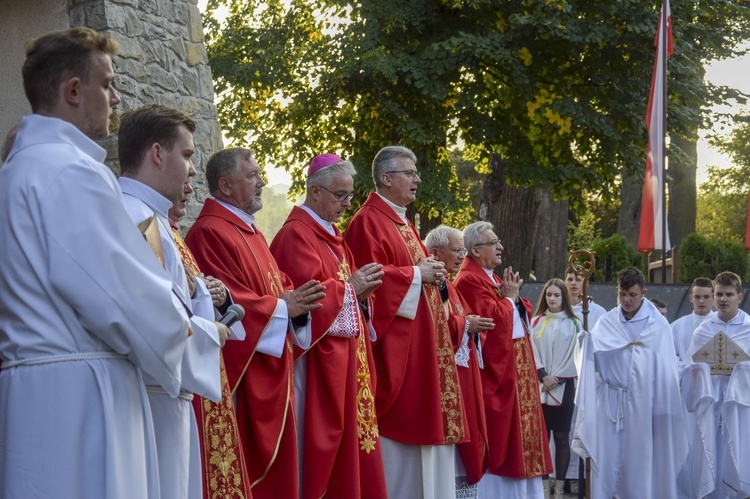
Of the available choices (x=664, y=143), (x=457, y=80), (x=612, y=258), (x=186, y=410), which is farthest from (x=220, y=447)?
(x=612, y=258)

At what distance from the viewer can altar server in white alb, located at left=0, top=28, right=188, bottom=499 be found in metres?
3.01

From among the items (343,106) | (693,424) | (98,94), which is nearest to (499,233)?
(343,106)

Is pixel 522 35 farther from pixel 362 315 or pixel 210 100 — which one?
pixel 362 315

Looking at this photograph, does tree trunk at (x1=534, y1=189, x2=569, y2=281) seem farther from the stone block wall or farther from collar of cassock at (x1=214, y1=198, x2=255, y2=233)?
collar of cassock at (x1=214, y1=198, x2=255, y2=233)

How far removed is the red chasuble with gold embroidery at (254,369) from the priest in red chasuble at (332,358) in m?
0.37

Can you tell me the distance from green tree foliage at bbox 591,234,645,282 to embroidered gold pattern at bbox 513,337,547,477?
1252 cm

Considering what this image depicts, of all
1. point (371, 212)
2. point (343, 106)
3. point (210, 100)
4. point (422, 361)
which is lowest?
point (422, 361)

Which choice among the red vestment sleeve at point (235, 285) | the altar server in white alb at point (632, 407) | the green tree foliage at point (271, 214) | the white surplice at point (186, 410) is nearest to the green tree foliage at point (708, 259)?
the altar server in white alb at point (632, 407)

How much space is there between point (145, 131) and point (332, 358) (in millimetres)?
2253

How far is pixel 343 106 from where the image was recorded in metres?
14.9

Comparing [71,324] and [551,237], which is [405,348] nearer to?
[71,324]

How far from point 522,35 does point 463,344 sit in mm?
7169

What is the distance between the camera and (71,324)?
306cm

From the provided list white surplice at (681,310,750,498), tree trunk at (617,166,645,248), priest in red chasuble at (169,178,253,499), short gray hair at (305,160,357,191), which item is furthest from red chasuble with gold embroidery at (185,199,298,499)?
tree trunk at (617,166,645,248)
